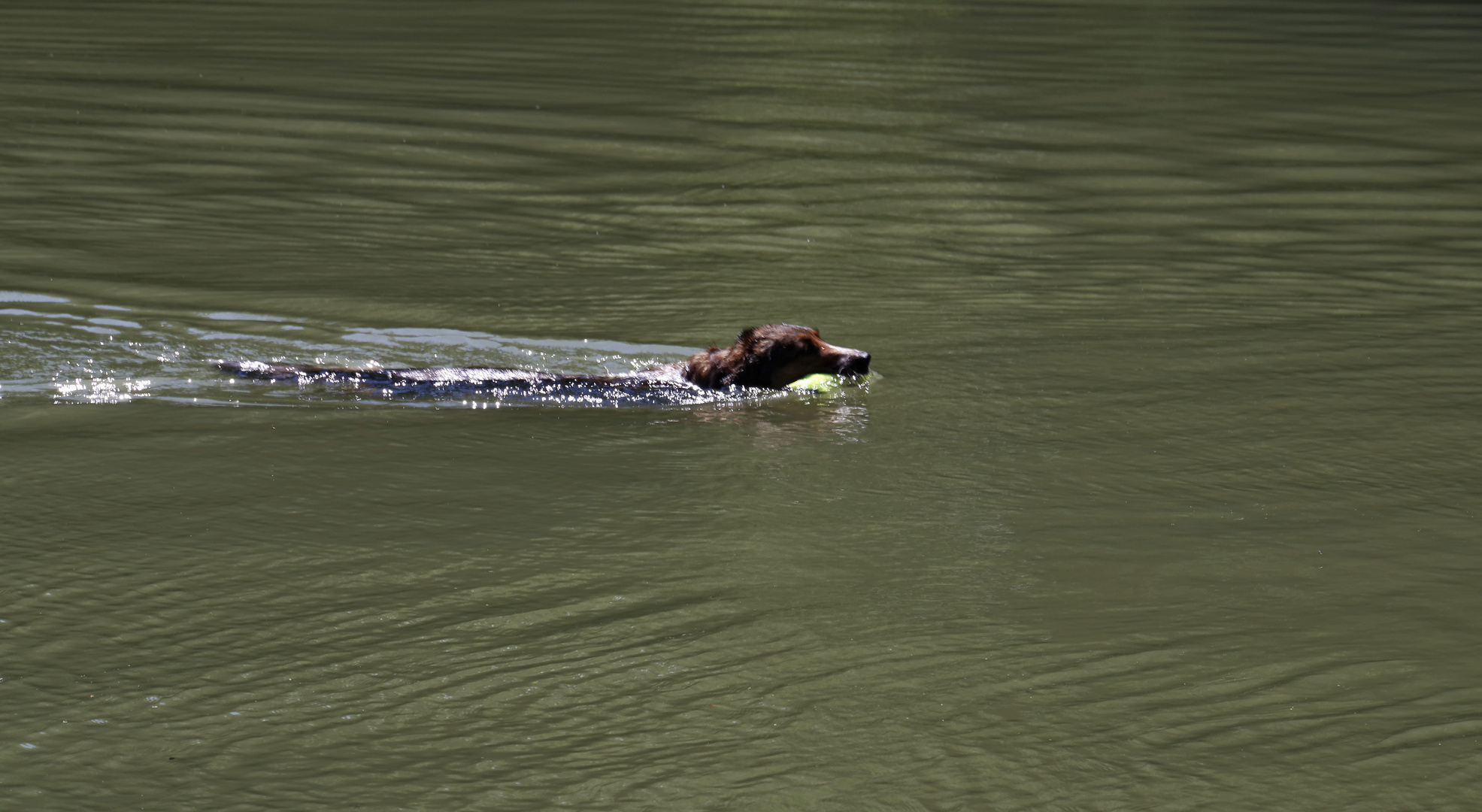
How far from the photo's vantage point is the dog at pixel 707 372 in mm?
7793

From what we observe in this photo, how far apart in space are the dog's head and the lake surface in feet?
0.48

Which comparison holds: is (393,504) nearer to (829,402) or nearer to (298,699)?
(298,699)

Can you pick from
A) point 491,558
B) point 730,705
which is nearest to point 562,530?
point 491,558

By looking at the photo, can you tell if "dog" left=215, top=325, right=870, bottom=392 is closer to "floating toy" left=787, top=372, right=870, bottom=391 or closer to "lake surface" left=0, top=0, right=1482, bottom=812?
"floating toy" left=787, top=372, right=870, bottom=391

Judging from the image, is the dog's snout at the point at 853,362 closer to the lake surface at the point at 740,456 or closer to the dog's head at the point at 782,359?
the dog's head at the point at 782,359

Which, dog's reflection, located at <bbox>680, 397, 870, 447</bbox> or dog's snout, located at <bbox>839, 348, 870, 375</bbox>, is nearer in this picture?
dog's reflection, located at <bbox>680, 397, 870, 447</bbox>

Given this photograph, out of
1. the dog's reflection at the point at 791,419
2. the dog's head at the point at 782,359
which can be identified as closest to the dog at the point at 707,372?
the dog's head at the point at 782,359

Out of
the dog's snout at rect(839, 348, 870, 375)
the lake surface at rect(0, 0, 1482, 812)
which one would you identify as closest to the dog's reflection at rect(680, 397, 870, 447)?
the lake surface at rect(0, 0, 1482, 812)

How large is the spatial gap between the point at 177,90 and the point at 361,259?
550 centimetres

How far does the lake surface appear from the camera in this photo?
4457mm

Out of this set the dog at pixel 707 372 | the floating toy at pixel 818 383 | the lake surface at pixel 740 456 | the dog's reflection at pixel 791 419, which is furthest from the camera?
the floating toy at pixel 818 383

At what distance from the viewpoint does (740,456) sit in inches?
276

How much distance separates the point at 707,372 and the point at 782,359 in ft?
1.13

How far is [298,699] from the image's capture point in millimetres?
4617
